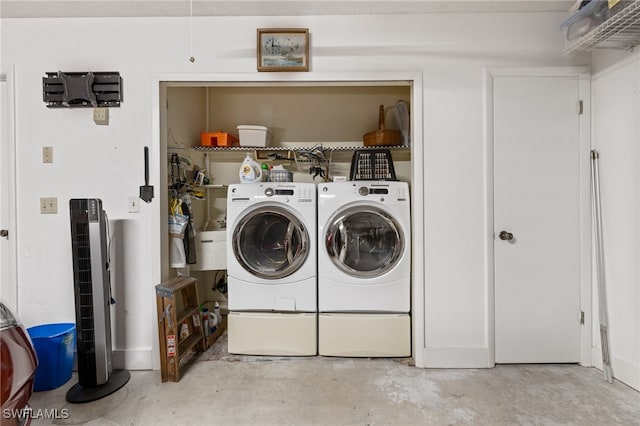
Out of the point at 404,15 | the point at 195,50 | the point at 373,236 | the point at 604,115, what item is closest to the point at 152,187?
the point at 195,50

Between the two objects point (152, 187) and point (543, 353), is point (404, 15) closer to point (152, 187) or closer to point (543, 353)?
point (152, 187)

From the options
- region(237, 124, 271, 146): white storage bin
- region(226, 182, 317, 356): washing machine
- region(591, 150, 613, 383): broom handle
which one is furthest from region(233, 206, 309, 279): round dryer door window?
region(591, 150, 613, 383): broom handle

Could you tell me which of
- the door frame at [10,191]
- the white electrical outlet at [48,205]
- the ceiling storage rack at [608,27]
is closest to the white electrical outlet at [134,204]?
the white electrical outlet at [48,205]

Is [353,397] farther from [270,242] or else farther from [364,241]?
[270,242]

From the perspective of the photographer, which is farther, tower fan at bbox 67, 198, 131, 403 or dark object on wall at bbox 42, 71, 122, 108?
dark object on wall at bbox 42, 71, 122, 108

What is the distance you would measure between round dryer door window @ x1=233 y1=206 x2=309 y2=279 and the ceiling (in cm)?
130

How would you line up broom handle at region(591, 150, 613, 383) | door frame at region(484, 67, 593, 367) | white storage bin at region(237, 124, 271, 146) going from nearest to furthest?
broom handle at region(591, 150, 613, 383), door frame at region(484, 67, 593, 367), white storage bin at region(237, 124, 271, 146)

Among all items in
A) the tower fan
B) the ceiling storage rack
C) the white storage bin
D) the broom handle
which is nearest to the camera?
the ceiling storage rack

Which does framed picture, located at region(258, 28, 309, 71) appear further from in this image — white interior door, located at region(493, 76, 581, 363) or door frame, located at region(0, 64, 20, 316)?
door frame, located at region(0, 64, 20, 316)

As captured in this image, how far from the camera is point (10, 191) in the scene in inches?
82.2

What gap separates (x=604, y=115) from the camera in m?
1.99

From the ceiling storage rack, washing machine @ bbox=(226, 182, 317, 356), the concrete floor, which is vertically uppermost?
the ceiling storage rack

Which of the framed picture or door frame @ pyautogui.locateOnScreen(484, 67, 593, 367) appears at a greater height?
the framed picture

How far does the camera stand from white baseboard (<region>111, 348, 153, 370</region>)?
6.82ft
